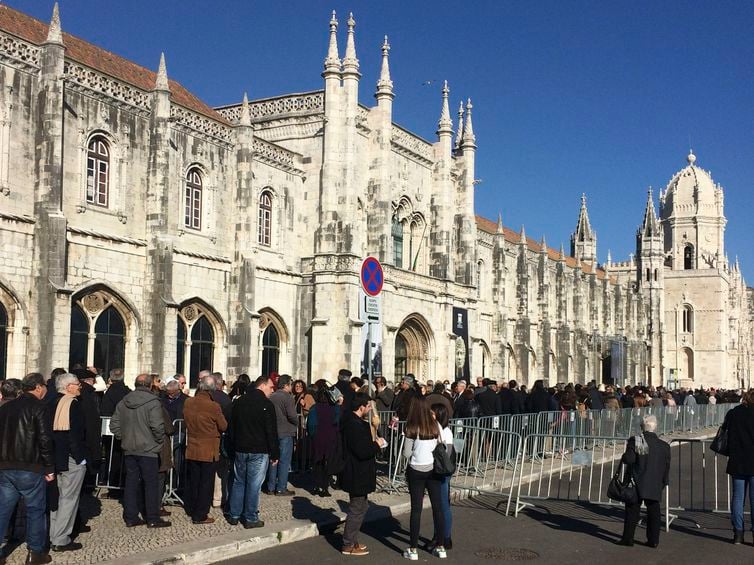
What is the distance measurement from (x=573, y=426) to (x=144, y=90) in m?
14.4

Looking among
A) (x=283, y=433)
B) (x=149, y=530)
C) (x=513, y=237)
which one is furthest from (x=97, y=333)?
(x=513, y=237)

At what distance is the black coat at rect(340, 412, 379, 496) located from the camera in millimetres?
8852

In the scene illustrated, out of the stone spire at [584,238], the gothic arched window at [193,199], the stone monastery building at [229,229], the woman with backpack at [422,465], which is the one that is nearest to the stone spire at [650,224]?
the stone spire at [584,238]

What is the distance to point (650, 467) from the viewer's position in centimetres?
959

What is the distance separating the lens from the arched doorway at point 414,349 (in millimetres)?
33875

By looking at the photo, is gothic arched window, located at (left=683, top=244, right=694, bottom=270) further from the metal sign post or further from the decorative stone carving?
the metal sign post

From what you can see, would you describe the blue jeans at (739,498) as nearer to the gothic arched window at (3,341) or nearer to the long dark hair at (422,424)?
the long dark hair at (422,424)

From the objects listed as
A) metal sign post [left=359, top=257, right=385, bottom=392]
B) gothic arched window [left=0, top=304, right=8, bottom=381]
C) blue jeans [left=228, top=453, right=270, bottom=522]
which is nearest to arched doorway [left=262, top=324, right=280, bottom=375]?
gothic arched window [left=0, top=304, right=8, bottom=381]

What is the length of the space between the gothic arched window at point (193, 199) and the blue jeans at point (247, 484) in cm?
1508

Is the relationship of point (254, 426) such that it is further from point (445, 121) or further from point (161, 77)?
point (445, 121)

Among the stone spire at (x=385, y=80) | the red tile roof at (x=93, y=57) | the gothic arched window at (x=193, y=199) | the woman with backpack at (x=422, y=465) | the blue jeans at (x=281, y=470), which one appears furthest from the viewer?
the stone spire at (x=385, y=80)

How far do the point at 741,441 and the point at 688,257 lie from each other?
7850 cm

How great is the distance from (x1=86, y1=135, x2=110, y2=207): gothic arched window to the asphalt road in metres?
13.5

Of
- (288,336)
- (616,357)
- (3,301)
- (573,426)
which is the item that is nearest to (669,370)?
(616,357)
